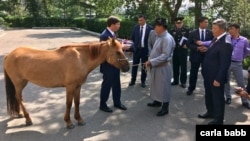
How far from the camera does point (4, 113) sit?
615 centimetres

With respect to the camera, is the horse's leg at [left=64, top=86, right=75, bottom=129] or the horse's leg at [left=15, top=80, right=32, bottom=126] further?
the horse's leg at [left=15, top=80, right=32, bottom=126]

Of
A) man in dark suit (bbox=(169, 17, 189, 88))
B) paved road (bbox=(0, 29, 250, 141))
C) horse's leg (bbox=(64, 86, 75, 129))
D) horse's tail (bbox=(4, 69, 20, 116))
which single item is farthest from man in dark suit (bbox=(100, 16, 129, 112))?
man in dark suit (bbox=(169, 17, 189, 88))

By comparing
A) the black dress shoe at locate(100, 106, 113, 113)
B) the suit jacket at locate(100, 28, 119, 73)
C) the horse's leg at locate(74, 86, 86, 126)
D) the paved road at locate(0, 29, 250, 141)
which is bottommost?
the paved road at locate(0, 29, 250, 141)

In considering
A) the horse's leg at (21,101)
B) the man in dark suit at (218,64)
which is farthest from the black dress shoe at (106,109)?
the man in dark suit at (218,64)

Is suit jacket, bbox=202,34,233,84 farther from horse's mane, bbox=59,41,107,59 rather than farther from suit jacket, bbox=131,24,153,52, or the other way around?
suit jacket, bbox=131,24,153,52

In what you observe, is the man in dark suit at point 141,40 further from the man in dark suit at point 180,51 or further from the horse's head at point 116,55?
the horse's head at point 116,55

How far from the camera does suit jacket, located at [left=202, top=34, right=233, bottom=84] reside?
489cm

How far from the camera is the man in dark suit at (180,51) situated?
7.94 m

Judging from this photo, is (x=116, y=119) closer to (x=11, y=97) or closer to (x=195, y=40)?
(x=11, y=97)

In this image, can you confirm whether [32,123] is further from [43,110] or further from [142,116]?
[142,116]

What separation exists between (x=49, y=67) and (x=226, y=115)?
10.8 feet

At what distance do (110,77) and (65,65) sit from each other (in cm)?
117

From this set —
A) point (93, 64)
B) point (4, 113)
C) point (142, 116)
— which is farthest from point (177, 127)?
point (4, 113)

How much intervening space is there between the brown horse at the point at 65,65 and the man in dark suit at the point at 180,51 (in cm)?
301
